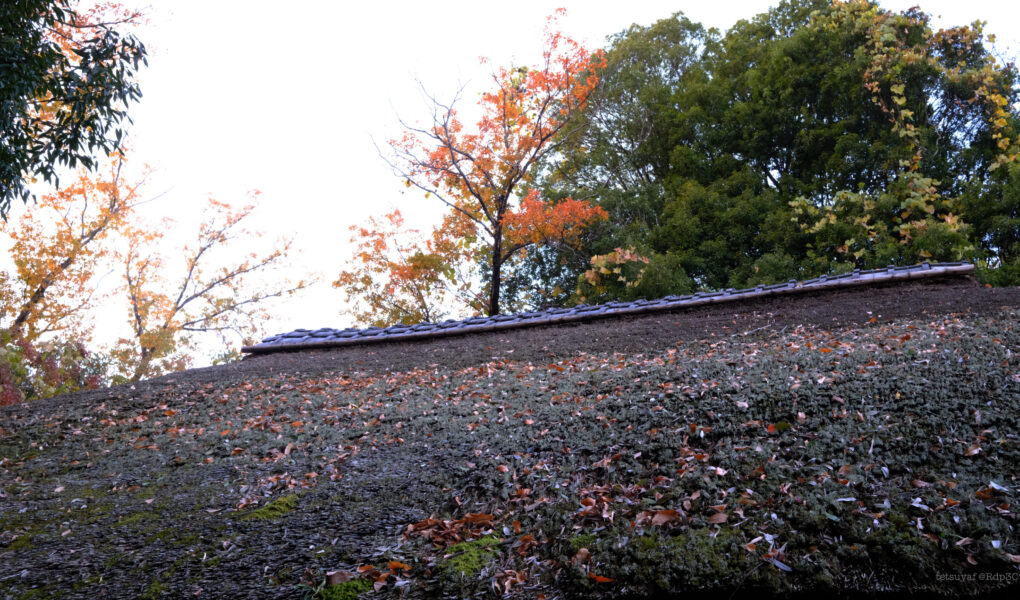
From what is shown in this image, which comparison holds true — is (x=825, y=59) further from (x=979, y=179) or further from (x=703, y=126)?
(x=979, y=179)

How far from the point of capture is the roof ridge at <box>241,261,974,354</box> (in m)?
6.21

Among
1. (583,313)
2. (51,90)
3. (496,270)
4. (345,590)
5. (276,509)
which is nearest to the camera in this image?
(345,590)

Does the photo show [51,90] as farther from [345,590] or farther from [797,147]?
[797,147]

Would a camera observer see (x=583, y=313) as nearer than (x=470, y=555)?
No

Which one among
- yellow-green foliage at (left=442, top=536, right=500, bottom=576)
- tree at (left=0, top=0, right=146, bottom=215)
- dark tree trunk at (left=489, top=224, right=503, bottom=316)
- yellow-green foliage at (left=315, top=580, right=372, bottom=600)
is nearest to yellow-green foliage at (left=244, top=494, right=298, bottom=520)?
yellow-green foliage at (left=315, top=580, right=372, bottom=600)

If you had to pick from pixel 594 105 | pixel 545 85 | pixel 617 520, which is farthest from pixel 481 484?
pixel 594 105

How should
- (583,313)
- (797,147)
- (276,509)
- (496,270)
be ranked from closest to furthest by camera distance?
(276,509) < (583,313) < (496,270) < (797,147)

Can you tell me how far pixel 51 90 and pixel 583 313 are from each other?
5.08 metres

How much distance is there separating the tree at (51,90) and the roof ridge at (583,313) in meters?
2.84

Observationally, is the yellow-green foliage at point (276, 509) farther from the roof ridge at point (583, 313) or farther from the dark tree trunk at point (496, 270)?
the dark tree trunk at point (496, 270)

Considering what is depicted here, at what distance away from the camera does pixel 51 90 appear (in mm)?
Result: 4910

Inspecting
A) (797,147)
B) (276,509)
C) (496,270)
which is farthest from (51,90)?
(797,147)

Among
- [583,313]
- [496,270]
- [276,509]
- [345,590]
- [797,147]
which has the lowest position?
[345,590]

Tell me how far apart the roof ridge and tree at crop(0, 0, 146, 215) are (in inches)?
112
